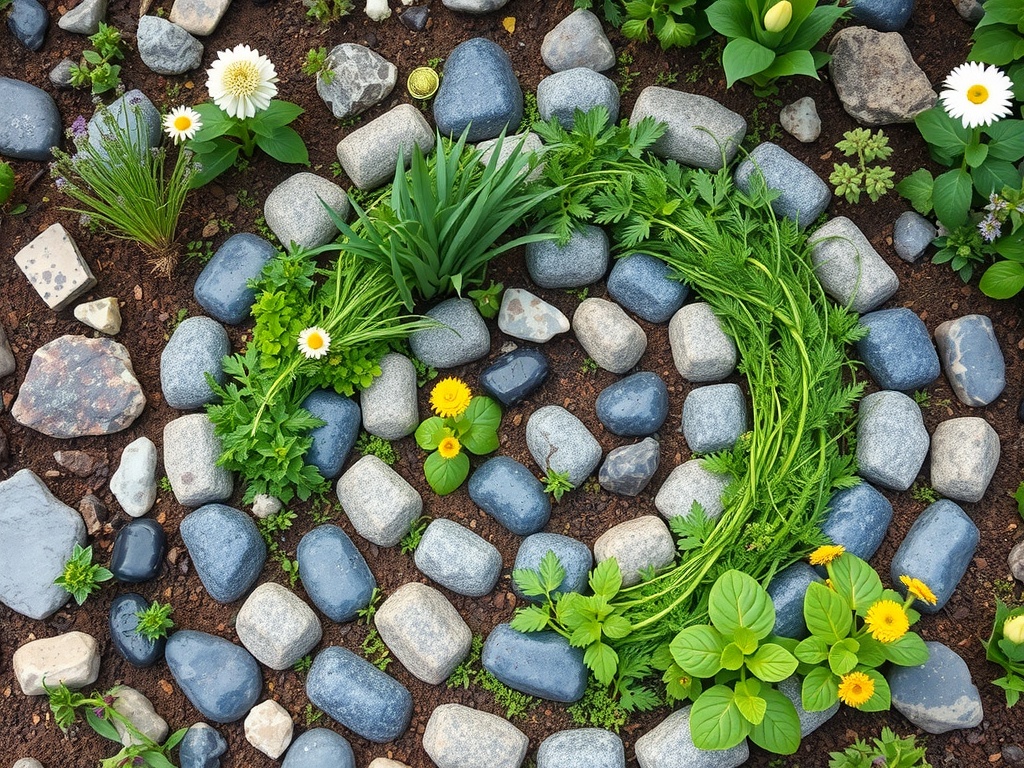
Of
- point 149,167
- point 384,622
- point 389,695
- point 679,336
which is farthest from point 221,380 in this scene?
point 679,336

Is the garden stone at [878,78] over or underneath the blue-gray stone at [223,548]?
over

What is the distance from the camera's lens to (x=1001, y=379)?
2832 millimetres

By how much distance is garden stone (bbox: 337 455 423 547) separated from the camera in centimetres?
277

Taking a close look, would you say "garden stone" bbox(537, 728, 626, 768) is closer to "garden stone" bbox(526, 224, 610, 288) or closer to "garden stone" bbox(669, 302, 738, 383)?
"garden stone" bbox(669, 302, 738, 383)

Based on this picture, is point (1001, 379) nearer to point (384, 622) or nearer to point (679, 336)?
point (679, 336)

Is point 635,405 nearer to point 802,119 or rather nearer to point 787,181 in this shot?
point 787,181

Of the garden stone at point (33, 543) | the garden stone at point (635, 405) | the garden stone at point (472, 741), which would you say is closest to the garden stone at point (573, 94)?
the garden stone at point (635, 405)

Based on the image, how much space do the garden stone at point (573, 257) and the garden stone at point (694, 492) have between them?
71 centimetres

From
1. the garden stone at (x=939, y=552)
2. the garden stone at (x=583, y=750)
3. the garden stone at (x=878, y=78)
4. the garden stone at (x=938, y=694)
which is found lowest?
the garden stone at (x=583, y=750)

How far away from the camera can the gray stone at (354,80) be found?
2.96m

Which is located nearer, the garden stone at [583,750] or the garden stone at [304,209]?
the garden stone at [583,750]

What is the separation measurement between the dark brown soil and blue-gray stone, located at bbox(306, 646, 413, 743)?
6 cm

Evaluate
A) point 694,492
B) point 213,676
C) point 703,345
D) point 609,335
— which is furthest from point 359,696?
point 703,345

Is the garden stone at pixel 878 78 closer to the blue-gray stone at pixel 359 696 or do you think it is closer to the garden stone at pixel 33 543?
the blue-gray stone at pixel 359 696
